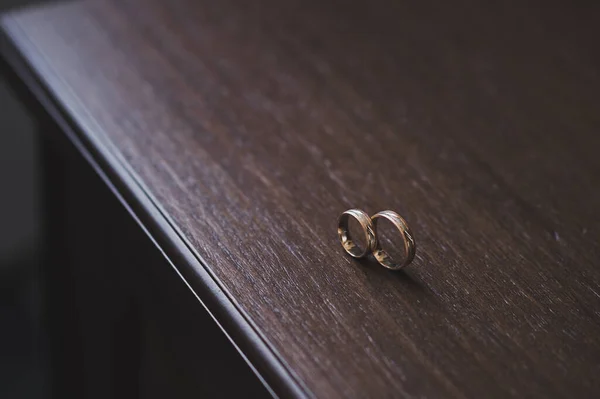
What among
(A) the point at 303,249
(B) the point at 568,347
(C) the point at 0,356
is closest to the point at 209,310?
(A) the point at 303,249

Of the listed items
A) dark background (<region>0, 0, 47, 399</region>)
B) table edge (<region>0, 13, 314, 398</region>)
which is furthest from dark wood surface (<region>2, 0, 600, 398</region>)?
dark background (<region>0, 0, 47, 399</region>)

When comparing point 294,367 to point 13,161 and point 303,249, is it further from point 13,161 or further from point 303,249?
point 13,161

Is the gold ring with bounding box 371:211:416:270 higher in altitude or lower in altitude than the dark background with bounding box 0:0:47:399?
higher

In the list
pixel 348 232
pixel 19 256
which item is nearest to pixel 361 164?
pixel 348 232

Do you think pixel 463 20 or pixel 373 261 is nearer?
pixel 373 261

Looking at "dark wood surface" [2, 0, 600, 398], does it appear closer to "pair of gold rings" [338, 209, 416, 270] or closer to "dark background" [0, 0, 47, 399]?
"pair of gold rings" [338, 209, 416, 270]

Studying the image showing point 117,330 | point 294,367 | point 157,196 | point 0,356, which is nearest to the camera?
point 294,367

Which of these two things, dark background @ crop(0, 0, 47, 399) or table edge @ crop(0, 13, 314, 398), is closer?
table edge @ crop(0, 13, 314, 398)

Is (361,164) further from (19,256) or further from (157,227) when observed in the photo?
(19,256)
